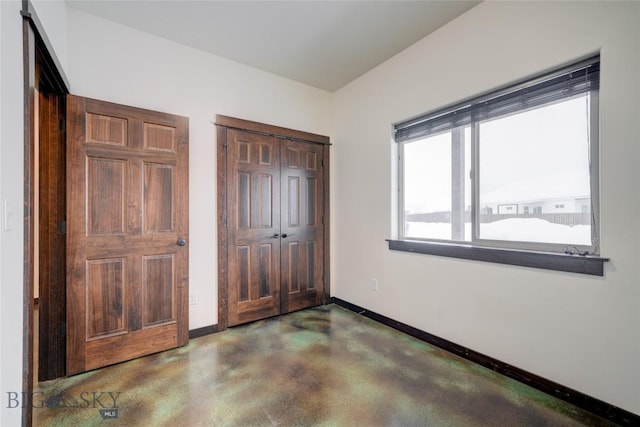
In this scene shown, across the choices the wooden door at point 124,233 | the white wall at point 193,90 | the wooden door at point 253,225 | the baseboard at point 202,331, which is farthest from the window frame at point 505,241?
the wooden door at point 124,233

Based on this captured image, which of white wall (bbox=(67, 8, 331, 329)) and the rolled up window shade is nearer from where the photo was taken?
the rolled up window shade

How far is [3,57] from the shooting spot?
3.82 ft

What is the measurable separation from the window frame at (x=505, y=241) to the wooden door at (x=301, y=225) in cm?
105

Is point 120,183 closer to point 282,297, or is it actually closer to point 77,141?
point 77,141

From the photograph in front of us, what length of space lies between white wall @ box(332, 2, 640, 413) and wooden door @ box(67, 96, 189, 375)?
2.00 meters

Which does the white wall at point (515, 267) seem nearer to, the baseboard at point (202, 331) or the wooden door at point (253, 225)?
the wooden door at point (253, 225)

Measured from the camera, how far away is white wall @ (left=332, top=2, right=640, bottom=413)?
1.62 meters

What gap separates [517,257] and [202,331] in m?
2.83

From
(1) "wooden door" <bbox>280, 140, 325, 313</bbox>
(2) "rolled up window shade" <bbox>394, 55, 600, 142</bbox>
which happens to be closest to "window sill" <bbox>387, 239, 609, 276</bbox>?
(2) "rolled up window shade" <bbox>394, 55, 600, 142</bbox>

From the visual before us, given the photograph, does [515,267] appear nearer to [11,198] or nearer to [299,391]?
[299,391]

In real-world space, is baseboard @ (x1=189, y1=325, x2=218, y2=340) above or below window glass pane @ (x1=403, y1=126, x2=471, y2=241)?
below

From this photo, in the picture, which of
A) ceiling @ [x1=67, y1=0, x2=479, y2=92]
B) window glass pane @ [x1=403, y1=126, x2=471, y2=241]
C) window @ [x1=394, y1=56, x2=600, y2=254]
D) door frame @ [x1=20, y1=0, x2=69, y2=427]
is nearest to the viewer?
door frame @ [x1=20, y1=0, x2=69, y2=427]

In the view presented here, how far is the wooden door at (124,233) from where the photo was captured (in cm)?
217

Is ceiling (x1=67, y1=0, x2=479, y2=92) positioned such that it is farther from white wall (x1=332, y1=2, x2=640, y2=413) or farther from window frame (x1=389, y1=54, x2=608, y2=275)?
window frame (x1=389, y1=54, x2=608, y2=275)
